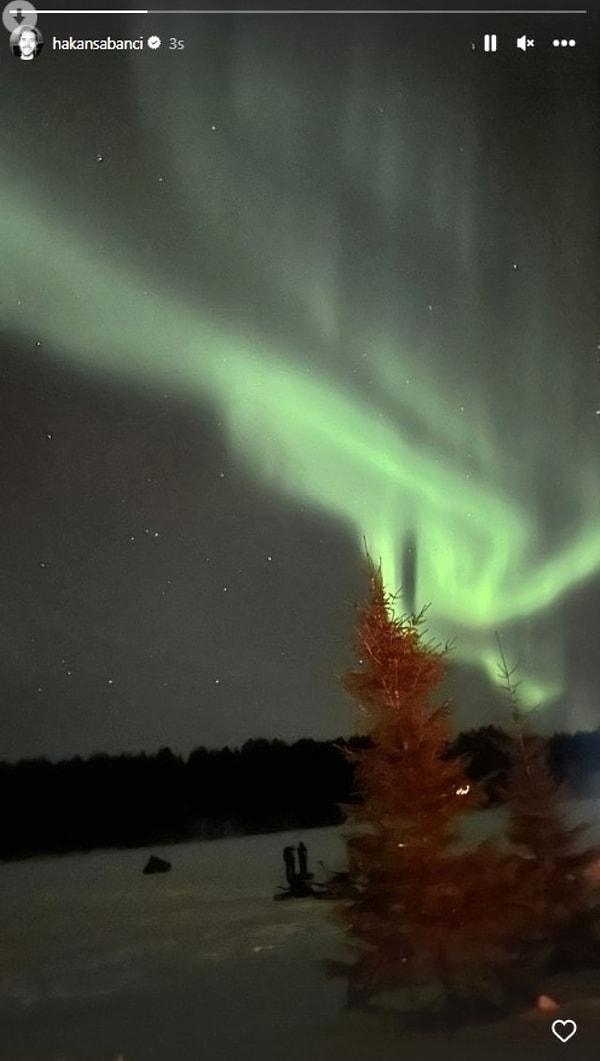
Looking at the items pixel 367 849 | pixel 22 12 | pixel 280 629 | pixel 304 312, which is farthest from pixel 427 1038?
pixel 22 12

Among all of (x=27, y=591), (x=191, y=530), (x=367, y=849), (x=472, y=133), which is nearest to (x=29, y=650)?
(x=27, y=591)

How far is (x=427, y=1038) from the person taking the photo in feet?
2.36

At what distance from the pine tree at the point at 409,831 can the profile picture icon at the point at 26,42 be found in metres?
0.47

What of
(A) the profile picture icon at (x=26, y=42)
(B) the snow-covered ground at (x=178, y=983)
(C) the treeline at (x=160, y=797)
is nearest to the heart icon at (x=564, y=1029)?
(B) the snow-covered ground at (x=178, y=983)

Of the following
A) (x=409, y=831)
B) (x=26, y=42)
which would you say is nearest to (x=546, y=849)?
(x=409, y=831)

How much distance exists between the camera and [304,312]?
738 mm

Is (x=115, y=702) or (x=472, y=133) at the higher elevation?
(x=472, y=133)

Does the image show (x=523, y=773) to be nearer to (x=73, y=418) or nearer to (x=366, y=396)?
(x=366, y=396)

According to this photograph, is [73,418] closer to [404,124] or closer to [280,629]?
[280,629]

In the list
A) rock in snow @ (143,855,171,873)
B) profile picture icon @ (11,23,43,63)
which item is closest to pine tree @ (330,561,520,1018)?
rock in snow @ (143,855,171,873)

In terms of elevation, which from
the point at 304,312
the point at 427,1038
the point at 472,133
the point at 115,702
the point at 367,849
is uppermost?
the point at 472,133

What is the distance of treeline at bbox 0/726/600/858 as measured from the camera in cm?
72

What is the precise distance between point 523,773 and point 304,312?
0.40 metres

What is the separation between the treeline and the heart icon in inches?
8.8
